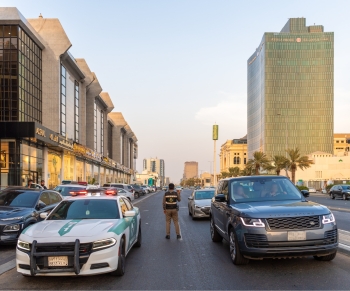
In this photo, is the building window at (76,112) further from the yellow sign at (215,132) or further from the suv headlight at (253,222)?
the suv headlight at (253,222)

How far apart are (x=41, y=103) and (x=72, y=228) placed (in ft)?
148

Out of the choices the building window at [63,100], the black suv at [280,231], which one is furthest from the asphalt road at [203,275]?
the building window at [63,100]

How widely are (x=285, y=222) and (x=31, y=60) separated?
1755 inches

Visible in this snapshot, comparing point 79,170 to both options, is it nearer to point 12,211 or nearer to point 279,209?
point 12,211

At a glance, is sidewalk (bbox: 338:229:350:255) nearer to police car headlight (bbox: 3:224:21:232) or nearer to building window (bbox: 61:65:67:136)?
police car headlight (bbox: 3:224:21:232)

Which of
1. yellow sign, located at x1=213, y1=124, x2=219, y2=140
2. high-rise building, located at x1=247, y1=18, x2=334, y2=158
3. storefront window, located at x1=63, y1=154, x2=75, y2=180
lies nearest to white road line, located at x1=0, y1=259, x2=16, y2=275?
storefront window, located at x1=63, y1=154, x2=75, y2=180

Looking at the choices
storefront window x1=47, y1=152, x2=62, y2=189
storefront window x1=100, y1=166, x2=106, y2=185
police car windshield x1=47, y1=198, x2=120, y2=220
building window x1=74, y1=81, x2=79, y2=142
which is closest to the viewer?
police car windshield x1=47, y1=198, x2=120, y2=220

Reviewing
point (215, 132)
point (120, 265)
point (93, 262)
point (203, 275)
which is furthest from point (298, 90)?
point (93, 262)

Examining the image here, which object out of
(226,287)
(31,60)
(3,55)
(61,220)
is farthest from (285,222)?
(31,60)

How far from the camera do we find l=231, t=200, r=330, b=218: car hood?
291 inches

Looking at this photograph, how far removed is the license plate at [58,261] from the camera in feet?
21.1

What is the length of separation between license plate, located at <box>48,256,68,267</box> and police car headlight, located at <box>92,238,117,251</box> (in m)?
0.47

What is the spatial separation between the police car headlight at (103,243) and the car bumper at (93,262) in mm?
58

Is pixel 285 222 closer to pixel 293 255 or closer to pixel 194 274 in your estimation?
pixel 293 255
